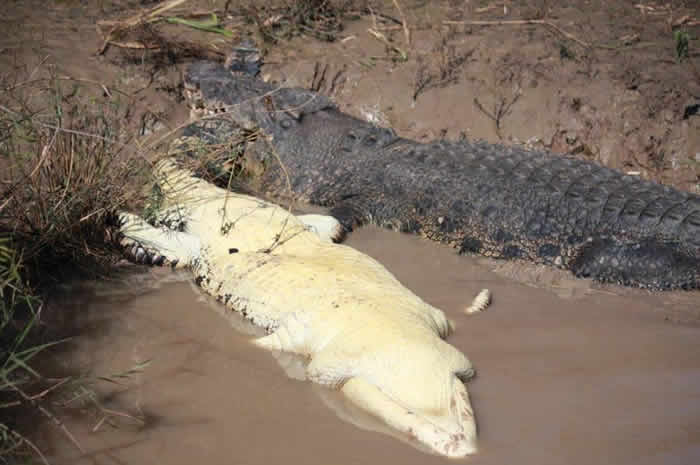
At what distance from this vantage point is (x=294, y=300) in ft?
11.8

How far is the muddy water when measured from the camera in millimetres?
2844

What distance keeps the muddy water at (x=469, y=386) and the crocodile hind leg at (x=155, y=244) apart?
131mm

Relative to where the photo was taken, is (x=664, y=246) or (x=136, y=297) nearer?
(x=136, y=297)

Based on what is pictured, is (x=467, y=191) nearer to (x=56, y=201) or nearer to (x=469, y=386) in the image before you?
(x=469, y=386)

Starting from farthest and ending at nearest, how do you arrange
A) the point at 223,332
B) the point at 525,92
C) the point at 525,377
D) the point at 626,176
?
the point at 525,92, the point at 626,176, the point at 223,332, the point at 525,377

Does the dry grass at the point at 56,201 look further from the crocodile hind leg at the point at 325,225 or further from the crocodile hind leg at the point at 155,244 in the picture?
the crocodile hind leg at the point at 325,225

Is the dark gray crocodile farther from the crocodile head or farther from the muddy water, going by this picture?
the muddy water

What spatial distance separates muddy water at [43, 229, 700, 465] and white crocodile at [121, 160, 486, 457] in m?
0.11

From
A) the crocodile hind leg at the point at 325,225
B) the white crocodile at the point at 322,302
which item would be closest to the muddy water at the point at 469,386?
the white crocodile at the point at 322,302

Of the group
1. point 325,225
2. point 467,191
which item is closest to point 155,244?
point 325,225

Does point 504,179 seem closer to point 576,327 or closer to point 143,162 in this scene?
point 576,327

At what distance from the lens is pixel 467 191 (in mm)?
5328

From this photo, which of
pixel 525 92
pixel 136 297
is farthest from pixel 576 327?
pixel 525 92

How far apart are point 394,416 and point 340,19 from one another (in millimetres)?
5237
